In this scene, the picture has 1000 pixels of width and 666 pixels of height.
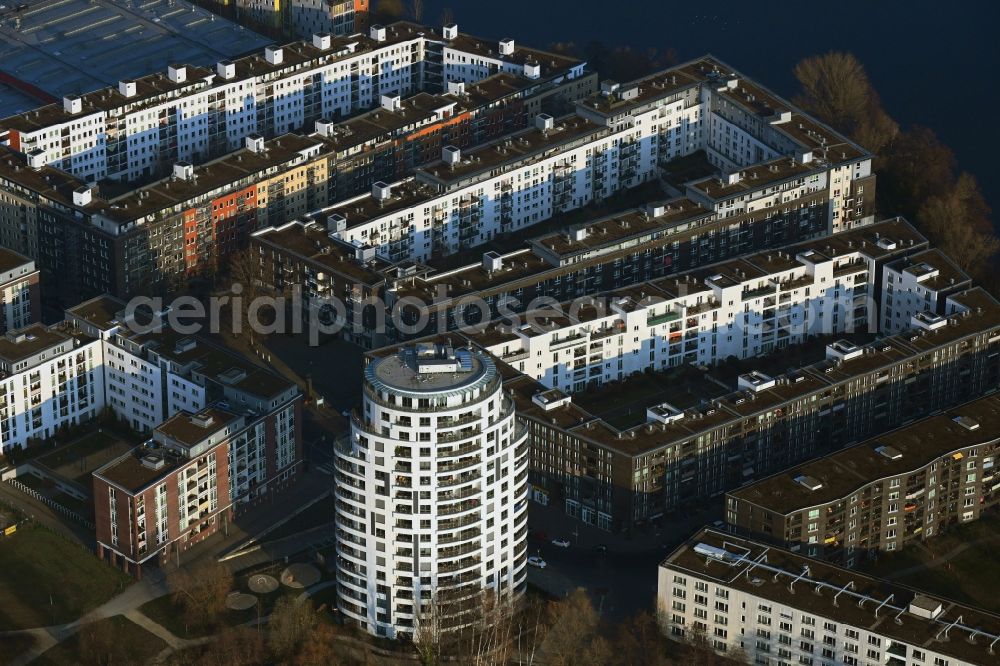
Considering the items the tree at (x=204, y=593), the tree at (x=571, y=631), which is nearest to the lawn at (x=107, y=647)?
the tree at (x=204, y=593)

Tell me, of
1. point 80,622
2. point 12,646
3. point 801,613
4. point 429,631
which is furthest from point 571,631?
point 12,646

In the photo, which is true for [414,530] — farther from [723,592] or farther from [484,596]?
[723,592]

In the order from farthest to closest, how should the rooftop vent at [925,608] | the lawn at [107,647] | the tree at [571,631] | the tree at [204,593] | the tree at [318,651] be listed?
the tree at [204,593], the lawn at [107,647], the tree at [571,631], the tree at [318,651], the rooftop vent at [925,608]

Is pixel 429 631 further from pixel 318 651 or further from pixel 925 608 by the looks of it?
pixel 925 608

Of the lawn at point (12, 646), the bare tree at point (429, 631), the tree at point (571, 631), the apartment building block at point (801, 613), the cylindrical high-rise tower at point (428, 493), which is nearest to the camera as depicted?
the apartment building block at point (801, 613)

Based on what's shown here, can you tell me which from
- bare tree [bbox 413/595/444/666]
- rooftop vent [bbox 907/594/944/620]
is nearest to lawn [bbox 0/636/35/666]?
bare tree [bbox 413/595/444/666]

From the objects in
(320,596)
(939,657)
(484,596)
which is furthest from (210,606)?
(939,657)

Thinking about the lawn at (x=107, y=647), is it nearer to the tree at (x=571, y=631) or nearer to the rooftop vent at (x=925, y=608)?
the tree at (x=571, y=631)
